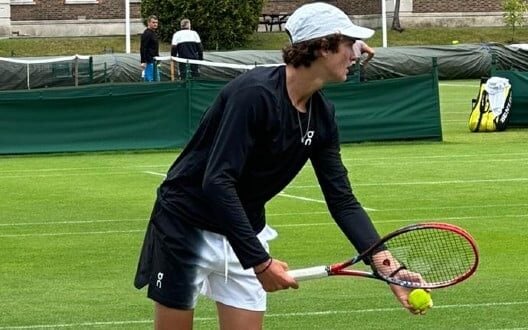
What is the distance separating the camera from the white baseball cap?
5.70m

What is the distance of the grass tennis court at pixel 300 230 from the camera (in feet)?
31.4

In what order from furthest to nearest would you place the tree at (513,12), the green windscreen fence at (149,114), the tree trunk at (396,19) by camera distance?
the tree trunk at (396,19) → the tree at (513,12) → the green windscreen fence at (149,114)

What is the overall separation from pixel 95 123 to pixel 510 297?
1362 cm

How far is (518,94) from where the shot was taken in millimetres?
25453

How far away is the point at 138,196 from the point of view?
17.1 metres

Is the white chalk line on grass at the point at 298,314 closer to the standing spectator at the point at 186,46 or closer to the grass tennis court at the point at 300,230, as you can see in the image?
the grass tennis court at the point at 300,230

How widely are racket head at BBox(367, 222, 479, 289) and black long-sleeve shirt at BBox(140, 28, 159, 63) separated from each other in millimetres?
27165

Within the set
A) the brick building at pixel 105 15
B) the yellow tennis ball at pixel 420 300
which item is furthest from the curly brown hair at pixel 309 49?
the brick building at pixel 105 15

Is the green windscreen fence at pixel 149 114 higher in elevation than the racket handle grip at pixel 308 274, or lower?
lower

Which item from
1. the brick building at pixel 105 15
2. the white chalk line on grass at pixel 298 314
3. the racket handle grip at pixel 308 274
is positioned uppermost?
the racket handle grip at pixel 308 274

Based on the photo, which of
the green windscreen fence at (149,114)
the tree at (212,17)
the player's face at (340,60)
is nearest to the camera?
the player's face at (340,60)

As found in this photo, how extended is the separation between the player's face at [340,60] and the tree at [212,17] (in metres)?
45.9

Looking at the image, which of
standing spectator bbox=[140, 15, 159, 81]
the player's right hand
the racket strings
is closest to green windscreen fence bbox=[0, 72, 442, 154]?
standing spectator bbox=[140, 15, 159, 81]

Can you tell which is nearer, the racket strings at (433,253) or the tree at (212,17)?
the racket strings at (433,253)
